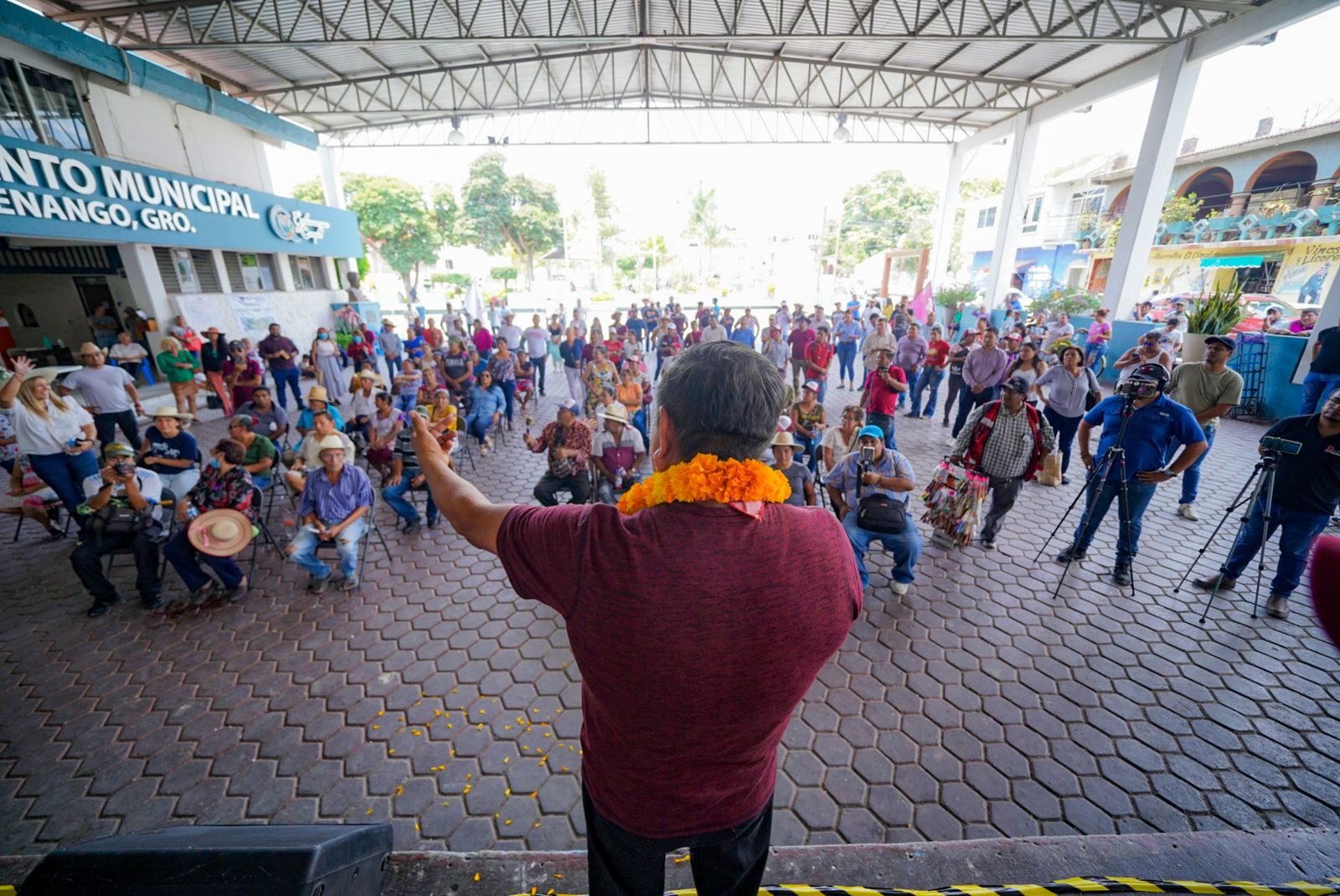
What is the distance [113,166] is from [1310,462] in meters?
18.7

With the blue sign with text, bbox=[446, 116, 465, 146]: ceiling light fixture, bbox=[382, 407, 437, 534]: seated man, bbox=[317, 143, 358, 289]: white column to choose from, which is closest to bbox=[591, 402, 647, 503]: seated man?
bbox=[382, 407, 437, 534]: seated man

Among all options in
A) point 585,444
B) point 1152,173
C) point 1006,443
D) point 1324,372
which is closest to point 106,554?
point 585,444

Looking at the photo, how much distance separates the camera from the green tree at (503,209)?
1391 inches

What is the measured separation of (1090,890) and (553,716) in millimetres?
2961

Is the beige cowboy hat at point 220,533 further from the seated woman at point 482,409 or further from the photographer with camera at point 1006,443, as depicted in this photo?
the photographer with camera at point 1006,443

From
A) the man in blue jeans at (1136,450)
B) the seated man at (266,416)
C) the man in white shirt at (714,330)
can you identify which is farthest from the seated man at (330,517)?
the man in white shirt at (714,330)

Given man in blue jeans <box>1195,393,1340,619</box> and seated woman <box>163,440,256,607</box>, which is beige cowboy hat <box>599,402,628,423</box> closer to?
seated woman <box>163,440,256,607</box>

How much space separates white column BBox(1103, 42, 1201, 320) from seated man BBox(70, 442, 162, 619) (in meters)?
17.9

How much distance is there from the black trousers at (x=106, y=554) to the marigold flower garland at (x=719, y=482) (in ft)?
18.9

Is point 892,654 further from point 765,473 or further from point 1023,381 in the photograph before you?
point 765,473

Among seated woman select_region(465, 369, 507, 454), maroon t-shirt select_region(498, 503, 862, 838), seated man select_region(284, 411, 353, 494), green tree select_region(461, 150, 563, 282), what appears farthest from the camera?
green tree select_region(461, 150, 563, 282)

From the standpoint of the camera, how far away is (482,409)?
29.5 ft

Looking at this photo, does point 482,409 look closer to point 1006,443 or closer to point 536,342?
point 536,342

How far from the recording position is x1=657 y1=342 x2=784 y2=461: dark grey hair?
4.06 ft
